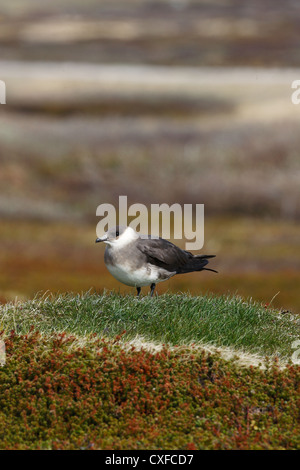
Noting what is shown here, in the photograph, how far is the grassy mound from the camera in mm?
8047

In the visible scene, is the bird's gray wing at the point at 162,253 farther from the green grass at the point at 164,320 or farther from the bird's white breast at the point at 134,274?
the green grass at the point at 164,320

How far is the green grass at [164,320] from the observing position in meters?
9.92

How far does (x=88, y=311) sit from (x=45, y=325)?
836mm

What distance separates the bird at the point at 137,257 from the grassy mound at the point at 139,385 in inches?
21.8

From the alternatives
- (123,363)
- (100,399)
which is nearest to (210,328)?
(123,363)

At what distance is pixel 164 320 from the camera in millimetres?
10383

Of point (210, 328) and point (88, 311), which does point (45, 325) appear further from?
point (210, 328)

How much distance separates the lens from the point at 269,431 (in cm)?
824

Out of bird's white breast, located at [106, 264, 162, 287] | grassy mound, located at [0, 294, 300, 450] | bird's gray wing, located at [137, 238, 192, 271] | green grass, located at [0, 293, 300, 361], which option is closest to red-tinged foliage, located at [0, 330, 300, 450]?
grassy mound, located at [0, 294, 300, 450]

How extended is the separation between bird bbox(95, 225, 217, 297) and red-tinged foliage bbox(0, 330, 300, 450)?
1.35m

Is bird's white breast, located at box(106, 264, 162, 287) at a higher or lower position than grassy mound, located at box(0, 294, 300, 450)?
higher

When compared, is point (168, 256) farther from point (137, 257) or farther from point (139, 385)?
point (139, 385)

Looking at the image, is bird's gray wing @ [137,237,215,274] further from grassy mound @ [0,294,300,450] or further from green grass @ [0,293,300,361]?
grassy mound @ [0,294,300,450]

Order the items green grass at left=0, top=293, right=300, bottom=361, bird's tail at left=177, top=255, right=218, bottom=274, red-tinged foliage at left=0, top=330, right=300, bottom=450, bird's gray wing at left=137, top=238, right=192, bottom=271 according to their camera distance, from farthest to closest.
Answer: bird's tail at left=177, top=255, right=218, bottom=274 → bird's gray wing at left=137, top=238, right=192, bottom=271 → green grass at left=0, top=293, right=300, bottom=361 → red-tinged foliage at left=0, top=330, right=300, bottom=450
